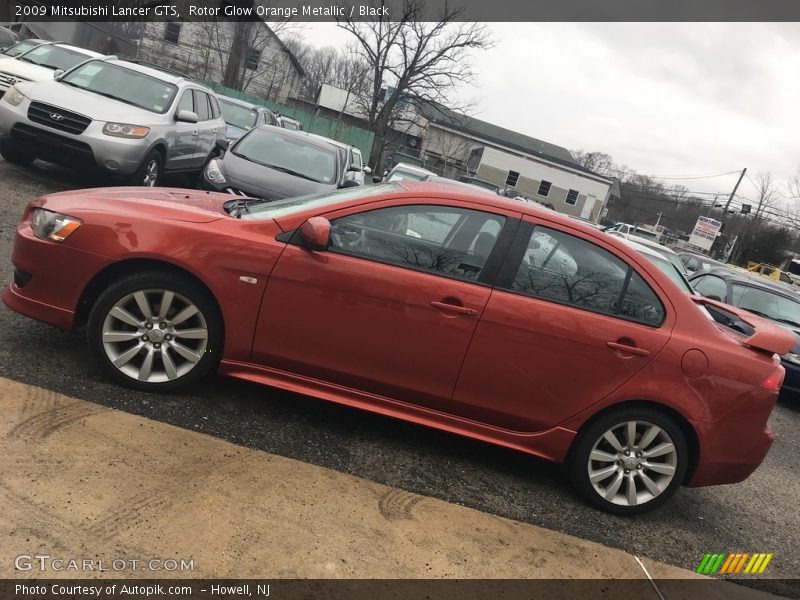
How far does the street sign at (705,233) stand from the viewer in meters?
50.5

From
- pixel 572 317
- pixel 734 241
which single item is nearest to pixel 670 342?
pixel 572 317

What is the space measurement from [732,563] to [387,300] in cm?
264

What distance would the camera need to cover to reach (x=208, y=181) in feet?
28.2

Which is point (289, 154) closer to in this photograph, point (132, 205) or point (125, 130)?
point (125, 130)

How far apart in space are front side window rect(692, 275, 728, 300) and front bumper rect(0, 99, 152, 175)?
8562mm

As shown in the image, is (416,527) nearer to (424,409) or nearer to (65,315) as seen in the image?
(424,409)

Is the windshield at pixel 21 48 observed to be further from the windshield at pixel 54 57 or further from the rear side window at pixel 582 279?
the rear side window at pixel 582 279

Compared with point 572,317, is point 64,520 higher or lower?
lower

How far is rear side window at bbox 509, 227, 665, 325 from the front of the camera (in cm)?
387

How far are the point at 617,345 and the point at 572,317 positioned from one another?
12.3 inches

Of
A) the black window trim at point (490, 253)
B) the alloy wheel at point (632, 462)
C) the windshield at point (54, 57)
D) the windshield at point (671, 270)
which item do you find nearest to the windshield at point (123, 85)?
the windshield at point (54, 57)

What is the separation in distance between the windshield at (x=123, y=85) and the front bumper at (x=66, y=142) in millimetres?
973

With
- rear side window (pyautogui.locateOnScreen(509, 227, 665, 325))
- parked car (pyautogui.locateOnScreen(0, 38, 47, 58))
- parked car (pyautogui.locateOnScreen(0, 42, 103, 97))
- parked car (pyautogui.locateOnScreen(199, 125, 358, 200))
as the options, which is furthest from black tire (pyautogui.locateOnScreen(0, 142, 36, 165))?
rear side window (pyautogui.locateOnScreen(509, 227, 665, 325))

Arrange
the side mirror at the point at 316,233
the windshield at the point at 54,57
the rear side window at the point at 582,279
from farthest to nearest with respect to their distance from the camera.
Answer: the windshield at the point at 54,57
the rear side window at the point at 582,279
the side mirror at the point at 316,233
